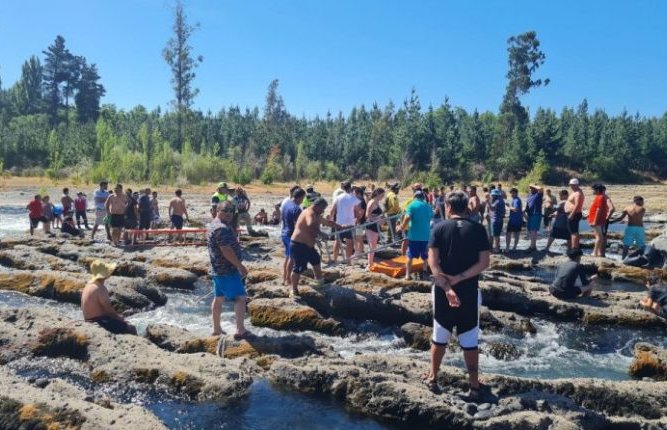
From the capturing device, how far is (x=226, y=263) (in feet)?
24.7

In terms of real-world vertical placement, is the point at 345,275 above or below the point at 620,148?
below

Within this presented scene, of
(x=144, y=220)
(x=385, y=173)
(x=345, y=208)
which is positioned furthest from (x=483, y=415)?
(x=385, y=173)

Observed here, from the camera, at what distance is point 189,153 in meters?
46.2

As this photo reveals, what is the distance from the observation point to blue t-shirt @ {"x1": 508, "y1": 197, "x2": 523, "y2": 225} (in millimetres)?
15867

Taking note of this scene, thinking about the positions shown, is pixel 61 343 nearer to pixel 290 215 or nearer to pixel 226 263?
pixel 226 263

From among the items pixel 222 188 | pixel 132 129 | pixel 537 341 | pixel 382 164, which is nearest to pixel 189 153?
pixel 382 164

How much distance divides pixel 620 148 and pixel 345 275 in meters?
62.0

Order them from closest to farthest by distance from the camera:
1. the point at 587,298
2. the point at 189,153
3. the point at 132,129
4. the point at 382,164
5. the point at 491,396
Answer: the point at 491,396
the point at 587,298
the point at 189,153
the point at 382,164
the point at 132,129

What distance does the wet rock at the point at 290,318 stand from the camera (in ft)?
29.3

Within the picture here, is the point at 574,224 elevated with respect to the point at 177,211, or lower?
lower

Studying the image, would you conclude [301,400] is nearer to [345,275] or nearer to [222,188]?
[345,275]

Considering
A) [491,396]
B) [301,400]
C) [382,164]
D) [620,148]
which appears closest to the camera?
[491,396]

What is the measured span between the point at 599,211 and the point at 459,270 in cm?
1000

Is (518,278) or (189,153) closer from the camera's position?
(518,278)
